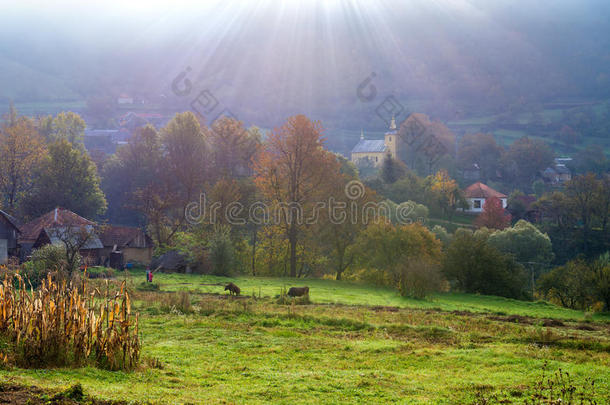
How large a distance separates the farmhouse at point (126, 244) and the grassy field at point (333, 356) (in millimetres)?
24570

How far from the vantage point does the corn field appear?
987cm

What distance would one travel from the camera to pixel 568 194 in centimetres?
8119

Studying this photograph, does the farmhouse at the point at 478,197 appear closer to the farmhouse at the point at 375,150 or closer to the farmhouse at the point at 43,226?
the farmhouse at the point at 375,150

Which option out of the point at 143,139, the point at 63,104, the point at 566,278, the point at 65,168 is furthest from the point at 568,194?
the point at 63,104

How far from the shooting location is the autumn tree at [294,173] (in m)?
47.2

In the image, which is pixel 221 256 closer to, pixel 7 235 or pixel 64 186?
pixel 7 235

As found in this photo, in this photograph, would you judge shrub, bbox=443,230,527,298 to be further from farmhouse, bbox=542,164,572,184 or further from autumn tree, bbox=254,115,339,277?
farmhouse, bbox=542,164,572,184

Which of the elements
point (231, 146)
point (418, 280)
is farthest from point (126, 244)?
point (418, 280)

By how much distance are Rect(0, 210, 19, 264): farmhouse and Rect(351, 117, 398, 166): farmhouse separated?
8073cm

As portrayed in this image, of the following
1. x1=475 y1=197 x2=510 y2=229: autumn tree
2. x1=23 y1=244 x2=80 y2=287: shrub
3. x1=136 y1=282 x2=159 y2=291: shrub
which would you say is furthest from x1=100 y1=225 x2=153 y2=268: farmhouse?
x1=475 y1=197 x2=510 y2=229: autumn tree

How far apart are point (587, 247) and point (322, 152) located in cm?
4542

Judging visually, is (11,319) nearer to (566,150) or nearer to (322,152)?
(322,152)

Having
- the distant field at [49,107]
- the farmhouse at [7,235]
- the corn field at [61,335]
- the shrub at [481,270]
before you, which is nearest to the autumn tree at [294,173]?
the shrub at [481,270]

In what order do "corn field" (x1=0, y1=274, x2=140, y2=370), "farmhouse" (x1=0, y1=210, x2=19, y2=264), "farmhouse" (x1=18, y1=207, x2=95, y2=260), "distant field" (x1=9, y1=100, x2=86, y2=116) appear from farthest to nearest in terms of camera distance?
1. "distant field" (x1=9, y1=100, x2=86, y2=116)
2. "farmhouse" (x1=0, y1=210, x2=19, y2=264)
3. "farmhouse" (x1=18, y1=207, x2=95, y2=260)
4. "corn field" (x1=0, y1=274, x2=140, y2=370)
